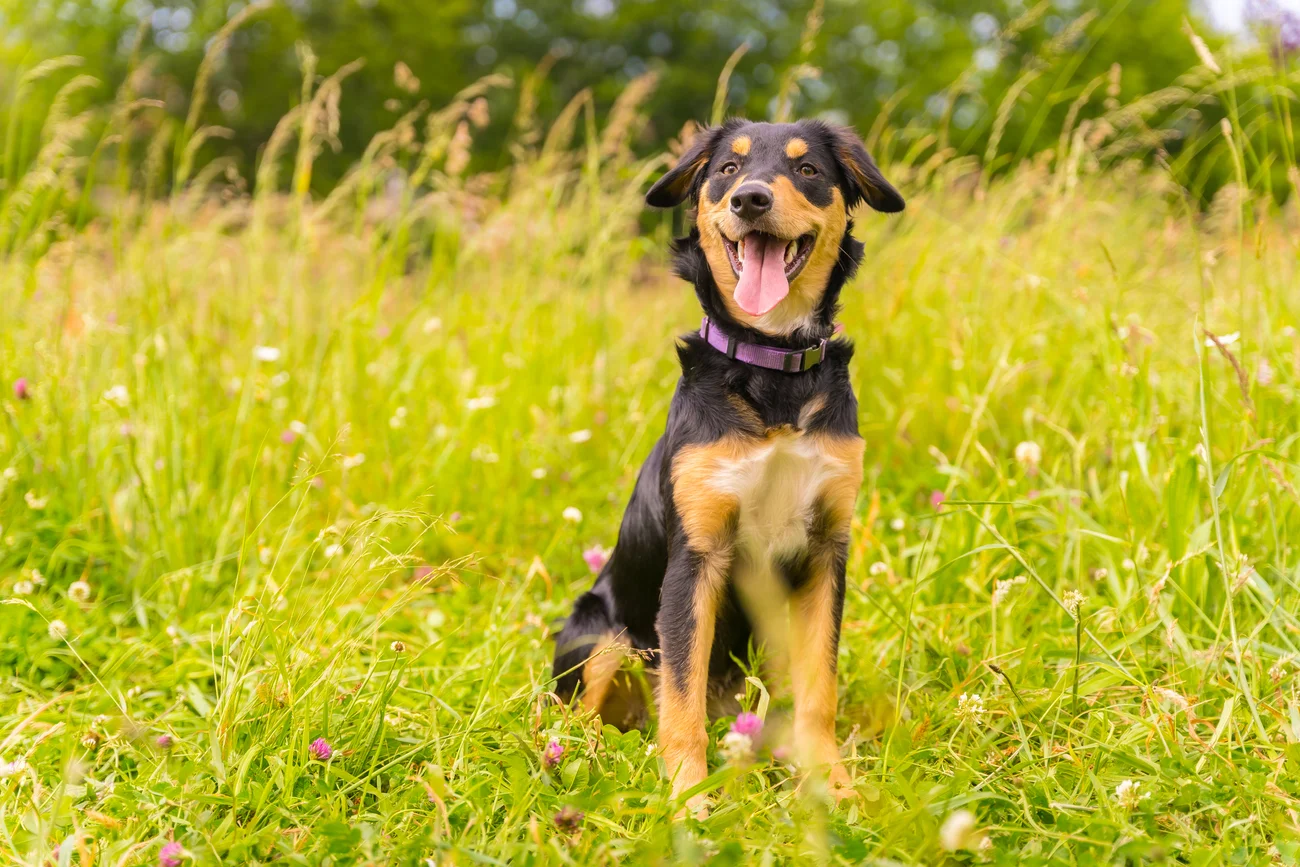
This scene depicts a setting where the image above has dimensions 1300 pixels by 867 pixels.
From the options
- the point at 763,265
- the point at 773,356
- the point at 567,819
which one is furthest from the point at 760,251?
the point at 567,819

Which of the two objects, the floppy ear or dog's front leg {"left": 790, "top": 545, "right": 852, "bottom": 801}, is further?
the floppy ear

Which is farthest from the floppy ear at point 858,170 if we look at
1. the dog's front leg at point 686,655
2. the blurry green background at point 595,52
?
the blurry green background at point 595,52

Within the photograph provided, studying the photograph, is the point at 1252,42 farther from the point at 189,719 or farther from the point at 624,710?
the point at 189,719

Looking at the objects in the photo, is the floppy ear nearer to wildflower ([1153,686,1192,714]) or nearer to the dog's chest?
the dog's chest

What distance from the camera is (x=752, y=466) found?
2.34m

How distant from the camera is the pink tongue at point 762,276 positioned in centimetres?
245

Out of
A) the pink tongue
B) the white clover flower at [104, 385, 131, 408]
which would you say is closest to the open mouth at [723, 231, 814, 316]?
the pink tongue

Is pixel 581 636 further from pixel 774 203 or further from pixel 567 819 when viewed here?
pixel 774 203

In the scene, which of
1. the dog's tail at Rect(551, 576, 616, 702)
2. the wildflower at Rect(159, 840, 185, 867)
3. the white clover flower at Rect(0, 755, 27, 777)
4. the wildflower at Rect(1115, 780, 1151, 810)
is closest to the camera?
the wildflower at Rect(159, 840, 185, 867)

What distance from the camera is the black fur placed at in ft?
7.85

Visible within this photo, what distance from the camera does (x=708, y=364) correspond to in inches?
A: 98.8

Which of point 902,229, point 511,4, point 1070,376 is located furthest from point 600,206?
point 511,4

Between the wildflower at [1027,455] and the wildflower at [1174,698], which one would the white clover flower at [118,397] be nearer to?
the wildflower at [1027,455]

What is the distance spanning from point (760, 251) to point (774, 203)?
0.53 ft
